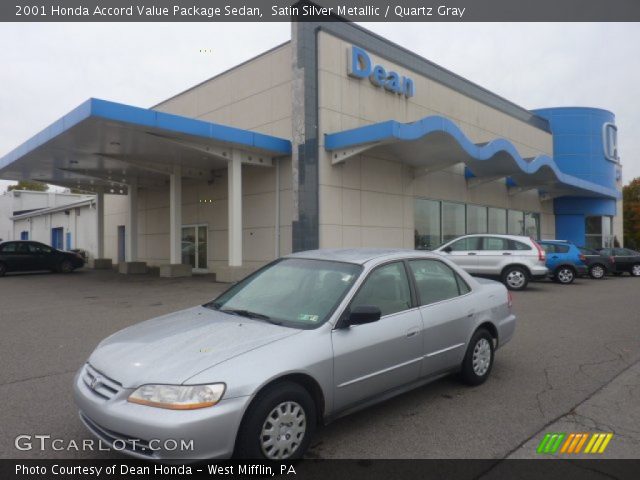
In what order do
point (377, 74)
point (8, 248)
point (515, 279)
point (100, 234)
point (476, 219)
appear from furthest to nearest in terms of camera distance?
point (100, 234), point (476, 219), point (8, 248), point (377, 74), point (515, 279)

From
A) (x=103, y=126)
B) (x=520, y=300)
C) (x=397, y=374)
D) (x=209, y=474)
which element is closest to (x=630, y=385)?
(x=397, y=374)

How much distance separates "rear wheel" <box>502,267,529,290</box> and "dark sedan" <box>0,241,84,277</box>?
59.2 ft

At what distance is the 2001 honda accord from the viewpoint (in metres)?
2.85

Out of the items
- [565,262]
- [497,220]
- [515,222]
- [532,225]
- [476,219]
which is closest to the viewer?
[565,262]

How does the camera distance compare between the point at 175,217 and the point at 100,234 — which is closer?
the point at 175,217

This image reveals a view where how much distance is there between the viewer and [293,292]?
415cm

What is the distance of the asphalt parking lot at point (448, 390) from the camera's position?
141 inches

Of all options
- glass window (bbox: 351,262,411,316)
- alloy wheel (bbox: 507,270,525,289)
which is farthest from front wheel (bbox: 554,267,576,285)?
glass window (bbox: 351,262,411,316)

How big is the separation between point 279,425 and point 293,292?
1.30 m

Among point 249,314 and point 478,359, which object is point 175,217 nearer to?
A: point 249,314

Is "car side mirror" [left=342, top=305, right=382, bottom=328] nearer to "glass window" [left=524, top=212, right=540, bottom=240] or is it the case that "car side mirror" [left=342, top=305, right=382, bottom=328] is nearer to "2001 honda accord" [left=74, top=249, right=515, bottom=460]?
"2001 honda accord" [left=74, top=249, right=515, bottom=460]

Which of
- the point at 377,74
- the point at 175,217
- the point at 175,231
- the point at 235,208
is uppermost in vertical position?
the point at 377,74

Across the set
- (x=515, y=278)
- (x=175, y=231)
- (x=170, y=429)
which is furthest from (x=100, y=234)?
A: (x=170, y=429)

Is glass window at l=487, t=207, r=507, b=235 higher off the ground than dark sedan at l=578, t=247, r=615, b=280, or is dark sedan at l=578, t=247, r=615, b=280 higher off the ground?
glass window at l=487, t=207, r=507, b=235
